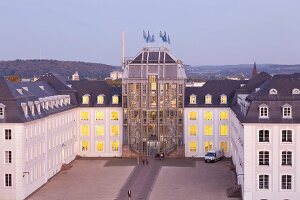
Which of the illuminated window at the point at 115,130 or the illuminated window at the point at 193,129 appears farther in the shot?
the illuminated window at the point at 115,130

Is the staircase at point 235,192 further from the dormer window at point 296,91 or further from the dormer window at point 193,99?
the dormer window at point 193,99

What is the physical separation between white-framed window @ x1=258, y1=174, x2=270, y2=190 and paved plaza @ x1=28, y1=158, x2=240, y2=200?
224 inches

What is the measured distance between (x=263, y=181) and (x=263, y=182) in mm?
113

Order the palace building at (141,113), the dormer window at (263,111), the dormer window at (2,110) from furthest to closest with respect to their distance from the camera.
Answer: the palace building at (141,113), the dormer window at (2,110), the dormer window at (263,111)

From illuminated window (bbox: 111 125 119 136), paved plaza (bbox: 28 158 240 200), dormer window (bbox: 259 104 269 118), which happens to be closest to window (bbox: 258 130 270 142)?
dormer window (bbox: 259 104 269 118)

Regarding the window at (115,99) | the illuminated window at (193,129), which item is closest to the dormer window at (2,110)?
the window at (115,99)

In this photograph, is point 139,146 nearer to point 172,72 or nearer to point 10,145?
point 172,72

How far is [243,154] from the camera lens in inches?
2537

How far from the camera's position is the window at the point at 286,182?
206ft

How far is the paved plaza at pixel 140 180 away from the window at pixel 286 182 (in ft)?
25.4

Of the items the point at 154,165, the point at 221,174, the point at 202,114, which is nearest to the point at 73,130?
the point at 154,165

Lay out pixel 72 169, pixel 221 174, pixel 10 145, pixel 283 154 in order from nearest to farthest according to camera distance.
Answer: pixel 283 154, pixel 10 145, pixel 221 174, pixel 72 169

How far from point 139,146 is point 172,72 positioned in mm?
14418

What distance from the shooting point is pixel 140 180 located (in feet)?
259
